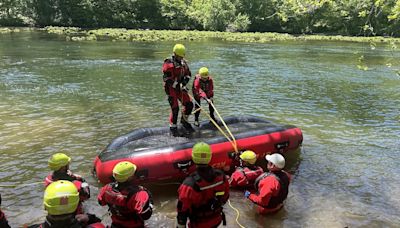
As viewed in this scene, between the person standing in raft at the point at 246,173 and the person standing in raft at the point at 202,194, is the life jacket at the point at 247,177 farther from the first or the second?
the person standing in raft at the point at 202,194

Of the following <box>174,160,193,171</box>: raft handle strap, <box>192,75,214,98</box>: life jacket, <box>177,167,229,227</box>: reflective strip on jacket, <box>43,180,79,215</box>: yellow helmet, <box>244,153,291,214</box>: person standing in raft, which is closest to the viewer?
<box>43,180,79,215</box>: yellow helmet

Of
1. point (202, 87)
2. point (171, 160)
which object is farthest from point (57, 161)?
point (202, 87)

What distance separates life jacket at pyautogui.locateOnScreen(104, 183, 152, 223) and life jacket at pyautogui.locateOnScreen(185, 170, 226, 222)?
1.75ft

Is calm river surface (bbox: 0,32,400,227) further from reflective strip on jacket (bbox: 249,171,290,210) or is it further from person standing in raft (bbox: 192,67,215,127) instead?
person standing in raft (bbox: 192,67,215,127)

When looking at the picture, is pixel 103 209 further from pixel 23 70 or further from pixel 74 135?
pixel 23 70

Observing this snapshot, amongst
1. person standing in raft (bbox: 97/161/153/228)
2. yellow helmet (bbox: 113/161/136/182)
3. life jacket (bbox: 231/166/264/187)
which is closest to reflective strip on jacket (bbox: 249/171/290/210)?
life jacket (bbox: 231/166/264/187)

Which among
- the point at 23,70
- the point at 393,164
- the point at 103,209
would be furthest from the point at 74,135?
the point at 23,70

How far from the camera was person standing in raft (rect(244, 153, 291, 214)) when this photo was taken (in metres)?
5.78

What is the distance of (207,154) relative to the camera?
4.47m

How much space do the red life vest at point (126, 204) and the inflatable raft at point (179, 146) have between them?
2.02m

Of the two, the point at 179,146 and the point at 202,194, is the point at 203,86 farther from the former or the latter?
the point at 202,194

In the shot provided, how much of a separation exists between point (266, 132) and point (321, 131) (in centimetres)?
340

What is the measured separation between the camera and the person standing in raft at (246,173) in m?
6.89

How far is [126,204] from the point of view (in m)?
4.49
